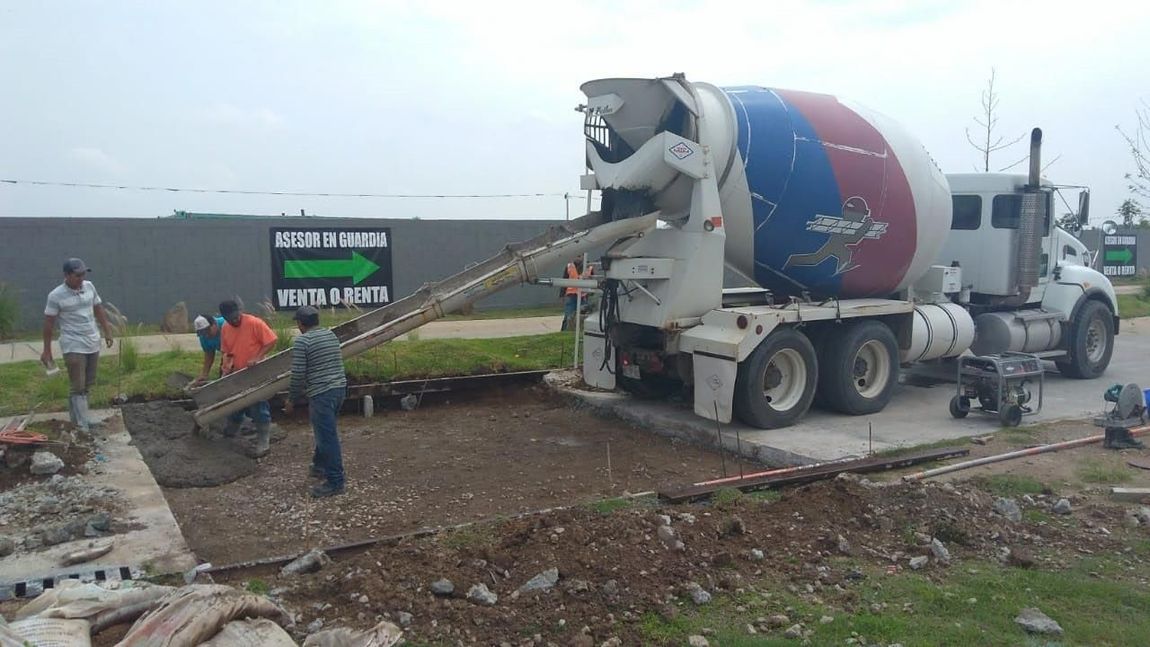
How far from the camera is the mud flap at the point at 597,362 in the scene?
1027cm

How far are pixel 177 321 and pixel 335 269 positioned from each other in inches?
142

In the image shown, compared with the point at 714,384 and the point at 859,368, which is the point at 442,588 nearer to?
the point at 714,384

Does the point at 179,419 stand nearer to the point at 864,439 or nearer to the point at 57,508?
the point at 57,508

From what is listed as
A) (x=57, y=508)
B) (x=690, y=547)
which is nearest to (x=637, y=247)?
(x=690, y=547)

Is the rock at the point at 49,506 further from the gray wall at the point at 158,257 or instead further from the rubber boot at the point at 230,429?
the gray wall at the point at 158,257

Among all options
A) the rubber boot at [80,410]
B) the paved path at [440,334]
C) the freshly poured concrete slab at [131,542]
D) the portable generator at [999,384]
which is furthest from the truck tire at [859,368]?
the rubber boot at [80,410]

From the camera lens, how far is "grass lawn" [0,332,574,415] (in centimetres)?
970

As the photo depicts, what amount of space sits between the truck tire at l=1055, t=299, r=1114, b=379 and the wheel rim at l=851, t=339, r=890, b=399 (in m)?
4.09

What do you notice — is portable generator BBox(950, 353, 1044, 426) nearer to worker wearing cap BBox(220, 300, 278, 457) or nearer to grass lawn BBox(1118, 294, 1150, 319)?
worker wearing cap BBox(220, 300, 278, 457)

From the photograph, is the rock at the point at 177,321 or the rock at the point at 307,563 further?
the rock at the point at 177,321

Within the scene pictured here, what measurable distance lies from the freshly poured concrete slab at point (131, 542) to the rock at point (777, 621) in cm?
339

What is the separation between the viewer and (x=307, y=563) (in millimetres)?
5312

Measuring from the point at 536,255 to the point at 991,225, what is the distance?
23.0 feet

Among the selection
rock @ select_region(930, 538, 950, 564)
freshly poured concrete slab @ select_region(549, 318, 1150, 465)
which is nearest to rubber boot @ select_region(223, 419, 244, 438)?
freshly poured concrete slab @ select_region(549, 318, 1150, 465)
